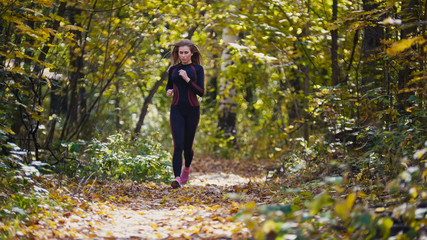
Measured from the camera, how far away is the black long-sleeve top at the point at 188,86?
7.60m

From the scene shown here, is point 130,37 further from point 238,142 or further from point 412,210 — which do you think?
point 412,210

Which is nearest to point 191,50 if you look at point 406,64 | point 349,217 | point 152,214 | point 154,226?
point 152,214

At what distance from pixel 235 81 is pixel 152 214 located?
8419mm

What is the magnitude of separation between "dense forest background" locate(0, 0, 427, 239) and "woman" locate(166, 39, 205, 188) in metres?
0.90

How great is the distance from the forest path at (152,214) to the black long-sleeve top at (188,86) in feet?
4.49

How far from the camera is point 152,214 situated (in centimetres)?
551

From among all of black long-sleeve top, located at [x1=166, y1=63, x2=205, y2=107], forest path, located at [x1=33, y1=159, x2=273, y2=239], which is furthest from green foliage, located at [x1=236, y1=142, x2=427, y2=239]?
black long-sleeve top, located at [x1=166, y1=63, x2=205, y2=107]

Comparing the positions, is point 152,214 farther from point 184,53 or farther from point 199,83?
point 184,53

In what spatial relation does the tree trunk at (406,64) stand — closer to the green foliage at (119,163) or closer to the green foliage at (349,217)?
the green foliage at (349,217)

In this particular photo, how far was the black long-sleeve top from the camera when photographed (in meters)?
7.60

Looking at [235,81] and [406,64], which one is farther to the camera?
[235,81]

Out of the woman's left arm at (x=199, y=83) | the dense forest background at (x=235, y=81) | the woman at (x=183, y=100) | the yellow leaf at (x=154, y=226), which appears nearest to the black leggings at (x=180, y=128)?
the woman at (x=183, y=100)

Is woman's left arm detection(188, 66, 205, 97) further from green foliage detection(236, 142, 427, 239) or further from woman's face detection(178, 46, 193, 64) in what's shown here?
green foliage detection(236, 142, 427, 239)

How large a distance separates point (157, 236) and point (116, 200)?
A: 2062mm
